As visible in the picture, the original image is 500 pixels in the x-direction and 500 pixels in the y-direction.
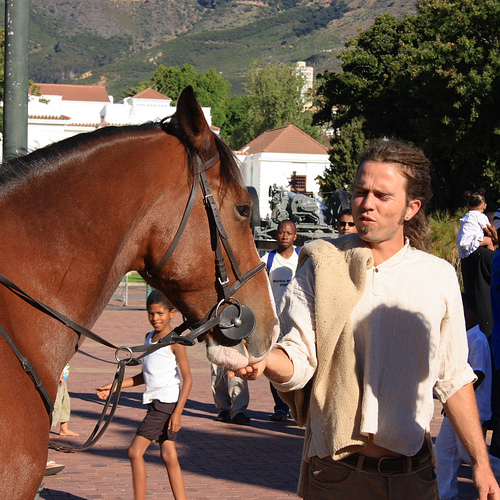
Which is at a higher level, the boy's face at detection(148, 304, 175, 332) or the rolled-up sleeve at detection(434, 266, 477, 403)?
Answer: the rolled-up sleeve at detection(434, 266, 477, 403)

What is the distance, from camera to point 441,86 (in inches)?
1180

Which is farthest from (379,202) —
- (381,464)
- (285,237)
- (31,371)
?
(285,237)

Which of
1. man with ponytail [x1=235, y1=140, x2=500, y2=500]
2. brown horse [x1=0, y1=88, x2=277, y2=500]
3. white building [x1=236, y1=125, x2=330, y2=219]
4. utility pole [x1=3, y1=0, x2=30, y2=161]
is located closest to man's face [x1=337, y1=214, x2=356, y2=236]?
utility pole [x1=3, y1=0, x2=30, y2=161]

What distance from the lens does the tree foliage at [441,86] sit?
1104 inches

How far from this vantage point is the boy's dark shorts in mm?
5137

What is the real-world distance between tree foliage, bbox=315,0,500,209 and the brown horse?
25.3 meters

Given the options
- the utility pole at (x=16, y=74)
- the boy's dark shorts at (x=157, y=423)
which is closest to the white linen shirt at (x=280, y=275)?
the boy's dark shorts at (x=157, y=423)

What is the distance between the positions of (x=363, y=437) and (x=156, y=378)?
2.95 m

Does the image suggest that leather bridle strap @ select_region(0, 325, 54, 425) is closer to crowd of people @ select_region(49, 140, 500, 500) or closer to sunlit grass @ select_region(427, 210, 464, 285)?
crowd of people @ select_region(49, 140, 500, 500)

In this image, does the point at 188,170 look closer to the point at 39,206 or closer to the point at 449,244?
the point at 39,206

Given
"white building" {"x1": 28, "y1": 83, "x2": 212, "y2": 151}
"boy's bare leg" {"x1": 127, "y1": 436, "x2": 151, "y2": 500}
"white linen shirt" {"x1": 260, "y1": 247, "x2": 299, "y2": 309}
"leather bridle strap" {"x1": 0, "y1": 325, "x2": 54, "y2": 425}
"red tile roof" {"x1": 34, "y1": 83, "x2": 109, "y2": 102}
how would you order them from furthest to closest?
"red tile roof" {"x1": 34, "y1": 83, "x2": 109, "y2": 102} < "white building" {"x1": 28, "y1": 83, "x2": 212, "y2": 151} < "white linen shirt" {"x1": 260, "y1": 247, "x2": 299, "y2": 309} < "boy's bare leg" {"x1": 127, "y1": 436, "x2": 151, "y2": 500} < "leather bridle strap" {"x1": 0, "y1": 325, "x2": 54, "y2": 425}

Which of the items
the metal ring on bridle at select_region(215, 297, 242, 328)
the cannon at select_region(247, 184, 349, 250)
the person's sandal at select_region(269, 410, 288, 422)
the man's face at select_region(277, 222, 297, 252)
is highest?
the metal ring on bridle at select_region(215, 297, 242, 328)

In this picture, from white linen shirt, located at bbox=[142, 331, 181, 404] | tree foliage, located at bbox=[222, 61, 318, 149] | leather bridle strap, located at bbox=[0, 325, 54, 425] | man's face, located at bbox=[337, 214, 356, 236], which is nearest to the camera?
leather bridle strap, located at bbox=[0, 325, 54, 425]

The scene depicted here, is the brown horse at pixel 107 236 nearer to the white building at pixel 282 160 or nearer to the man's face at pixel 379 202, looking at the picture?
the man's face at pixel 379 202
